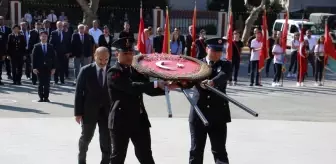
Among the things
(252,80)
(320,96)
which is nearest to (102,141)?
(320,96)

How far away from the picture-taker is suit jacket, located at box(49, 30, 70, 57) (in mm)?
17578

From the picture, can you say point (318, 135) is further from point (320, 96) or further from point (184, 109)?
point (320, 96)

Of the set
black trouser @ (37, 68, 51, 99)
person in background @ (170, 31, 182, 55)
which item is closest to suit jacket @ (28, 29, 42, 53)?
black trouser @ (37, 68, 51, 99)

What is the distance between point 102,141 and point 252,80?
1135 centimetres

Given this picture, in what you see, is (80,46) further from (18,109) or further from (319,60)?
(319,60)

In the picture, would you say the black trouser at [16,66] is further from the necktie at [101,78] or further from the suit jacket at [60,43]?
the necktie at [101,78]

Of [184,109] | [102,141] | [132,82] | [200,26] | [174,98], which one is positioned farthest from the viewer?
[200,26]

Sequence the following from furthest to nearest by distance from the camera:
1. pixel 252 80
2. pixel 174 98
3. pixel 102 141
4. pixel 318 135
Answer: pixel 252 80 → pixel 174 98 → pixel 318 135 → pixel 102 141

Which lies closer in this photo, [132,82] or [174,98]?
[132,82]

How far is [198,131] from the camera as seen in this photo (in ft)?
23.1

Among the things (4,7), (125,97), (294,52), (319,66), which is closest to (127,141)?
(125,97)

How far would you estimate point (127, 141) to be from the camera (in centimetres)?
654

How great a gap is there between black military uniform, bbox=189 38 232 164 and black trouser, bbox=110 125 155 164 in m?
0.73

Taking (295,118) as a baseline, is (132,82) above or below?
above
